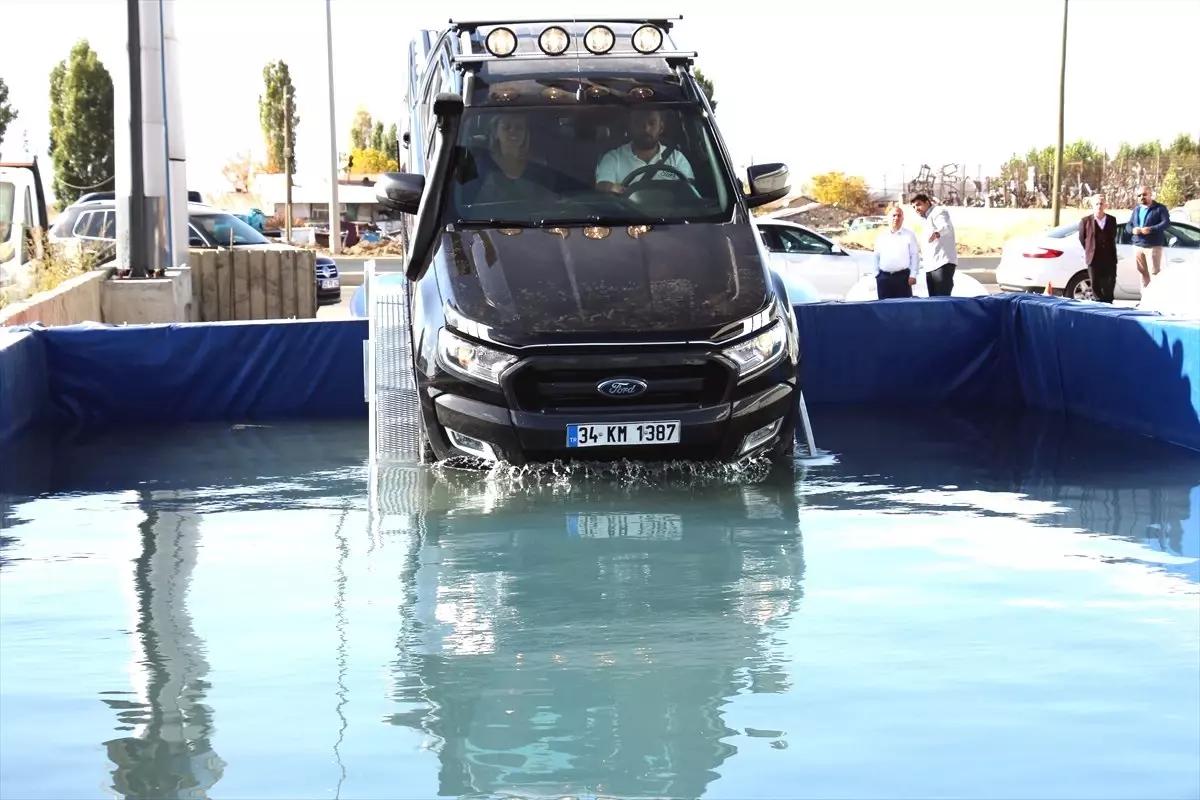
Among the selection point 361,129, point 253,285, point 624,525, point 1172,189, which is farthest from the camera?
point 361,129

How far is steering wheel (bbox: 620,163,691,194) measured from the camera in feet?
30.7

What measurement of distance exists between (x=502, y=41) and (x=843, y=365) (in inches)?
158

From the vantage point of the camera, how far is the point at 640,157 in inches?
373

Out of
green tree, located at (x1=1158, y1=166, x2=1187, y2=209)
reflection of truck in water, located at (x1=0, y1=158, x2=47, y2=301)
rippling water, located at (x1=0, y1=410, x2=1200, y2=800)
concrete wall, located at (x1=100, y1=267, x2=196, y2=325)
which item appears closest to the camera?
rippling water, located at (x1=0, y1=410, x2=1200, y2=800)

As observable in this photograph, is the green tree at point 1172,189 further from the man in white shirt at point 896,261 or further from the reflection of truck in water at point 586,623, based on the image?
the reflection of truck in water at point 586,623

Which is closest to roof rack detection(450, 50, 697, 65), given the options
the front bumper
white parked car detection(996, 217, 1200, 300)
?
the front bumper

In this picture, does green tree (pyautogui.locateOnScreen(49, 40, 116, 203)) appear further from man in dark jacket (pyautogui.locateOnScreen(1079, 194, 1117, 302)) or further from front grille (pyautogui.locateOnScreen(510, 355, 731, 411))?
front grille (pyautogui.locateOnScreen(510, 355, 731, 411))

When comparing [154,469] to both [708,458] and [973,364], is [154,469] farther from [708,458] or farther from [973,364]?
[973,364]

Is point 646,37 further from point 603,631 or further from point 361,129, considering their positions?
point 361,129

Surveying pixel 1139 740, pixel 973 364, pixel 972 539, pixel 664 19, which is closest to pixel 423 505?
pixel 972 539

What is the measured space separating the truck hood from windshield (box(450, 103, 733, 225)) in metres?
0.21

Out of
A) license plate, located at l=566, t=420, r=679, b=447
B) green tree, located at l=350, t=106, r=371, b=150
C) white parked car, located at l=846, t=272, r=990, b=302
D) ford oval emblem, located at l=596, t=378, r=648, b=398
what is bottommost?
license plate, located at l=566, t=420, r=679, b=447

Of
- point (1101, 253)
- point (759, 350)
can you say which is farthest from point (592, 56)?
point (1101, 253)

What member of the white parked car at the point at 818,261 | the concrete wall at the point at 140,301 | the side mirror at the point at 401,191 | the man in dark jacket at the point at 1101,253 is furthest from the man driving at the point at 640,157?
the man in dark jacket at the point at 1101,253
